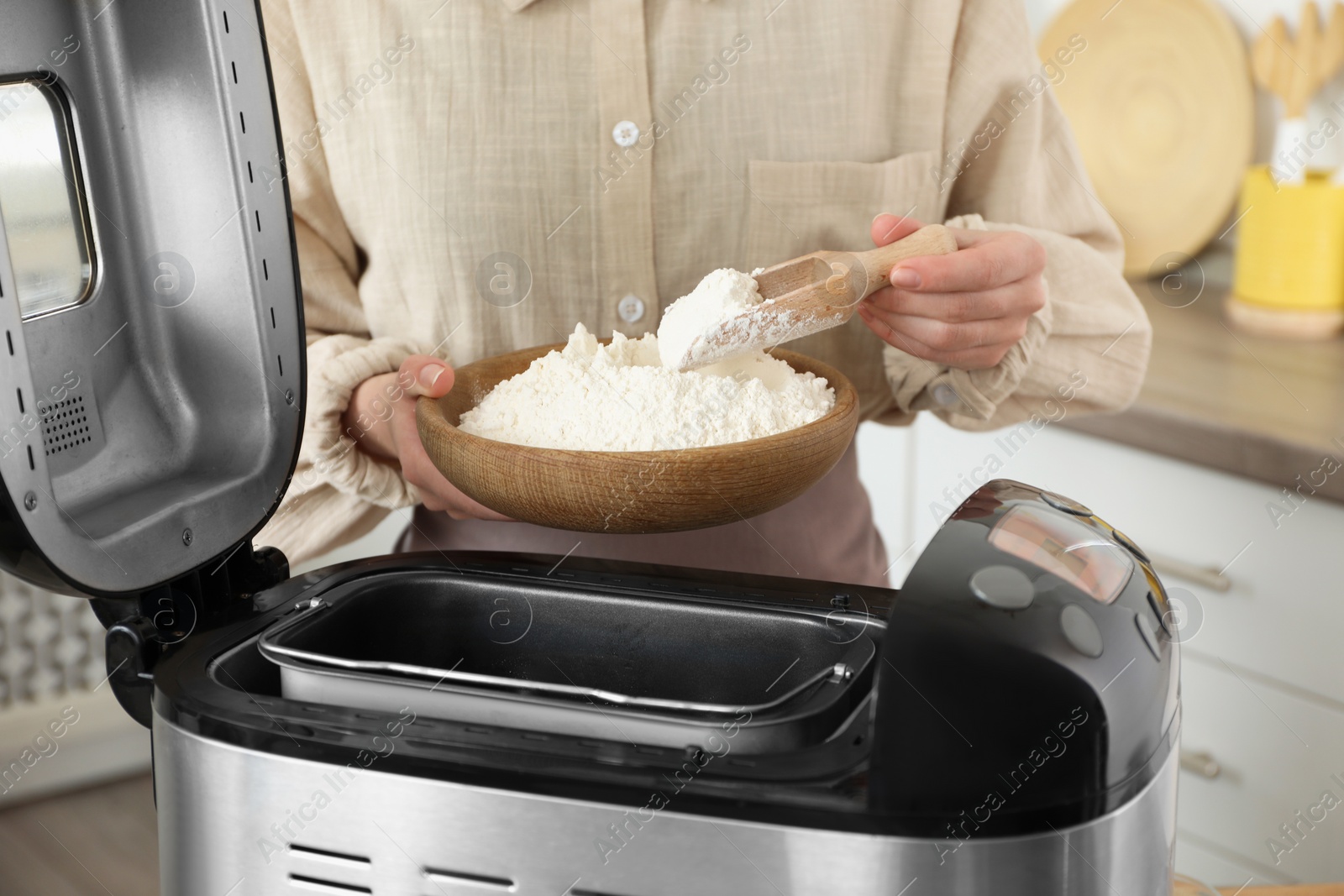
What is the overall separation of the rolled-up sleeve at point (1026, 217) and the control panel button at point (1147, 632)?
1.32 ft

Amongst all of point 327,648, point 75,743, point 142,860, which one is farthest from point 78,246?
point 75,743

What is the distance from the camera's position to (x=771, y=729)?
17.5 inches

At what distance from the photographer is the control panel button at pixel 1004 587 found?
1.37 ft

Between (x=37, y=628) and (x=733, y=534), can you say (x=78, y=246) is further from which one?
(x=37, y=628)

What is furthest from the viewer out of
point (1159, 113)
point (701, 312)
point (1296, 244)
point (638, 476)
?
point (1159, 113)

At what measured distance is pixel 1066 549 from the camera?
1.50 feet

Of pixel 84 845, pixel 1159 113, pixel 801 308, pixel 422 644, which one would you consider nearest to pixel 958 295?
pixel 801 308

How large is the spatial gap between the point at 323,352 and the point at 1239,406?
104 cm

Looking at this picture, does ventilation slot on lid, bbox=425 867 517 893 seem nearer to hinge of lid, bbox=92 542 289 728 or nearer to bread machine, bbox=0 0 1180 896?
bread machine, bbox=0 0 1180 896

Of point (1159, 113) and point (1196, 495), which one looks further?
point (1159, 113)

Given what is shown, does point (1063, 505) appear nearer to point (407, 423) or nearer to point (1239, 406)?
point (407, 423)

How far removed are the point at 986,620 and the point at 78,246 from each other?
0.44m

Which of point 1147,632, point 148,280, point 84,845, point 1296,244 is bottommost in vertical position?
point 84,845

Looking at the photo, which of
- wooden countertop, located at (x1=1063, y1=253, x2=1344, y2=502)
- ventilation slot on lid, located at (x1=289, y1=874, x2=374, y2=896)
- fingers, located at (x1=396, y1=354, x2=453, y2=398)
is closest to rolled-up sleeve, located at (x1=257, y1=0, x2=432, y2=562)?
fingers, located at (x1=396, y1=354, x2=453, y2=398)
